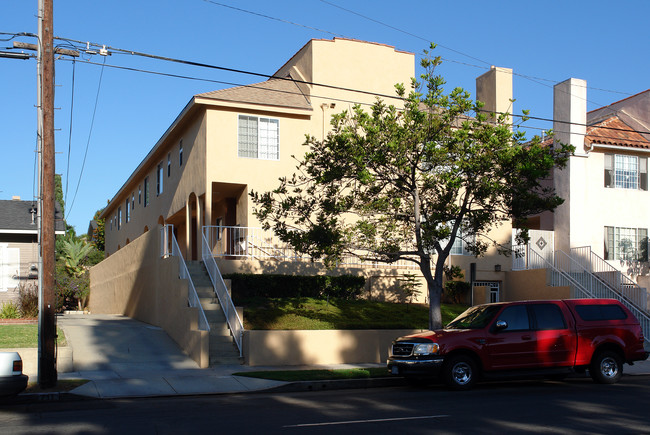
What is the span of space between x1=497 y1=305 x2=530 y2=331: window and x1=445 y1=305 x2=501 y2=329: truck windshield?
0.20 metres

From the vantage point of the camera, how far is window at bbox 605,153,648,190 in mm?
26562

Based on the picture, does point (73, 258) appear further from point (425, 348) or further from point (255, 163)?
point (425, 348)

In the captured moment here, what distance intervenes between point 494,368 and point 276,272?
30.0 feet

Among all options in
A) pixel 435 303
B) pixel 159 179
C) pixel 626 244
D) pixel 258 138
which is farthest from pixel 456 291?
pixel 159 179

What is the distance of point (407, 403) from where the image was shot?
11.3m

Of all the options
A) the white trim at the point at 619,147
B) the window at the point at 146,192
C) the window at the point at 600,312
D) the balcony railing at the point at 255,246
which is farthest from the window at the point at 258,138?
the white trim at the point at 619,147

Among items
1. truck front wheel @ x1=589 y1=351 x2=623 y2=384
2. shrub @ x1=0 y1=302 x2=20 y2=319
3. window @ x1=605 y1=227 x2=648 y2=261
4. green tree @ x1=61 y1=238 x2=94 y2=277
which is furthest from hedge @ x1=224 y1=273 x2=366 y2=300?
green tree @ x1=61 y1=238 x2=94 y2=277

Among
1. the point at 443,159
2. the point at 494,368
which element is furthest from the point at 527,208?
the point at 494,368

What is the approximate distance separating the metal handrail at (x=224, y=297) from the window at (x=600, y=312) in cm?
786

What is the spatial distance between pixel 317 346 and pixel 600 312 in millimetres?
6617

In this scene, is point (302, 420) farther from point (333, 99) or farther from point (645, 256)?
point (645, 256)

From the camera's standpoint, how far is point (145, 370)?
600 inches

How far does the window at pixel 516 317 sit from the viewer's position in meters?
13.7

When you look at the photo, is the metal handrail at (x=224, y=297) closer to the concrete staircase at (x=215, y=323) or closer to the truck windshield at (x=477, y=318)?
the concrete staircase at (x=215, y=323)
